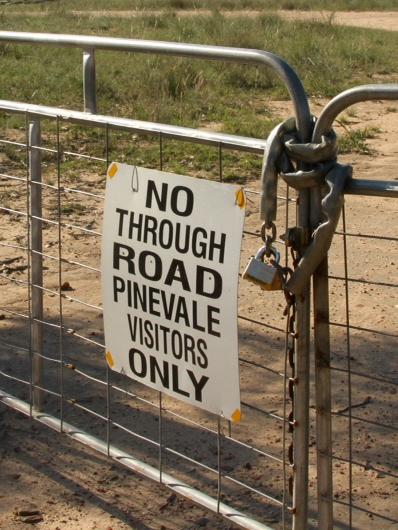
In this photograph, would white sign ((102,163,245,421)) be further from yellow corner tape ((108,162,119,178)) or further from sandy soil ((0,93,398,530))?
sandy soil ((0,93,398,530))

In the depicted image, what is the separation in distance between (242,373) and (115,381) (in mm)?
540

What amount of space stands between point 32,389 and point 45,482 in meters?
0.37

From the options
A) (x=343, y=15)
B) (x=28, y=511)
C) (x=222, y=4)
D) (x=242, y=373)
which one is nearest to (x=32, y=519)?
(x=28, y=511)

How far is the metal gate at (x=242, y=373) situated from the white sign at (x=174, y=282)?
0.15m

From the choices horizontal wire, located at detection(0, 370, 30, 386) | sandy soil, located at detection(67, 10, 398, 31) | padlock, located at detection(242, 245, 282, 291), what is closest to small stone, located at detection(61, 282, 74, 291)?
horizontal wire, located at detection(0, 370, 30, 386)

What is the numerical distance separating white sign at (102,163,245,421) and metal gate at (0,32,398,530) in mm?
146

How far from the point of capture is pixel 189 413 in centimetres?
443

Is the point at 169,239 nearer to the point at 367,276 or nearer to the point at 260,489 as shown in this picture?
the point at 260,489

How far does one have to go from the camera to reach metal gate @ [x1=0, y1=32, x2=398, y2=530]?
289 cm

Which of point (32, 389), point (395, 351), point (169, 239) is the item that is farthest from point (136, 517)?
point (395, 351)

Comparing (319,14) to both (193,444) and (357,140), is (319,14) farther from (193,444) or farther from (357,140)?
(193,444)

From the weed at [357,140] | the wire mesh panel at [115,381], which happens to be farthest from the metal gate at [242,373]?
the weed at [357,140]

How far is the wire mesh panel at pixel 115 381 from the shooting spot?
3.64 meters

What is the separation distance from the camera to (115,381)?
15.7 feet
